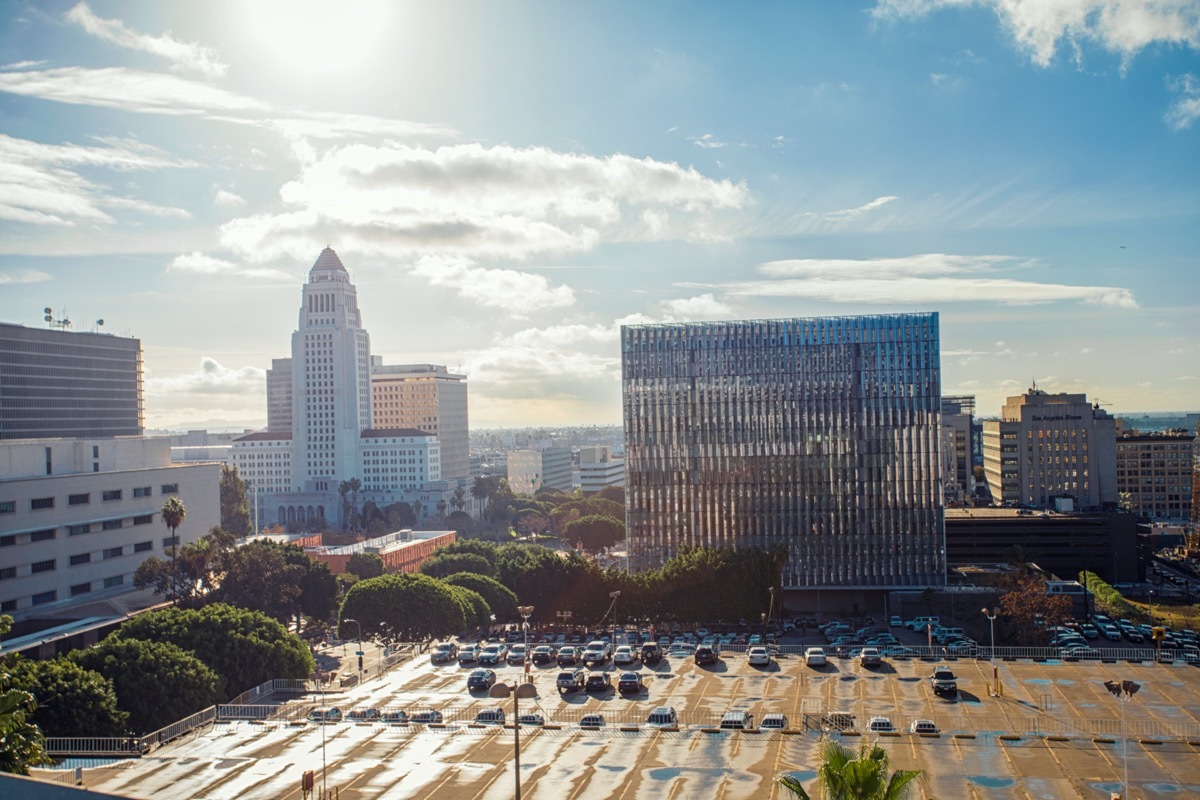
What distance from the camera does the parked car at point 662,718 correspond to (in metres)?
57.2

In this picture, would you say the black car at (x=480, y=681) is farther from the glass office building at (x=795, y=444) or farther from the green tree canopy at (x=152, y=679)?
the glass office building at (x=795, y=444)

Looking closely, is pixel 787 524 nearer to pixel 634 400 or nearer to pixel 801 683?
pixel 634 400

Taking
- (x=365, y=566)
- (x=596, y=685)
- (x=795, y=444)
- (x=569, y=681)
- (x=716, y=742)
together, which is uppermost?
(x=795, y=444)

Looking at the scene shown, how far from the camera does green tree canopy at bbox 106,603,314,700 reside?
71312mm

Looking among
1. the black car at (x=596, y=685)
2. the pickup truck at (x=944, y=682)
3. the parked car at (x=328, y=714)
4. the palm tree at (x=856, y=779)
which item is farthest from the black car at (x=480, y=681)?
the palm tree at (x=856, y=779)

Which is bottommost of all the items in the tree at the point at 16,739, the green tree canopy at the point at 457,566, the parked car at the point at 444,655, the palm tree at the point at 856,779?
the parked car at the point at 444,655

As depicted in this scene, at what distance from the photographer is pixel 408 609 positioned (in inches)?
3711

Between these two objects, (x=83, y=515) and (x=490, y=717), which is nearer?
(x=490, y=717)

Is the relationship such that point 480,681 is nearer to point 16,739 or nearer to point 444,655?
point 444,655

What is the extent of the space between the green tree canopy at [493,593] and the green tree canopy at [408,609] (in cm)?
1042

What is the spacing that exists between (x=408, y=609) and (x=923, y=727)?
53.5 metres

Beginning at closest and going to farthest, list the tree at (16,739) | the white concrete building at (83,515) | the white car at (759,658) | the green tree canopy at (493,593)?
the tree at (16,739) < the white car at (759,658) < the white concrete building at (83,515) < the green tree canopy at (493,593)

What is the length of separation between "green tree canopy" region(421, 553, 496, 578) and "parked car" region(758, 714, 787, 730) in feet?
238

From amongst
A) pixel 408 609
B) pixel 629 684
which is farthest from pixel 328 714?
pixel 408 609
